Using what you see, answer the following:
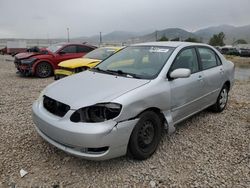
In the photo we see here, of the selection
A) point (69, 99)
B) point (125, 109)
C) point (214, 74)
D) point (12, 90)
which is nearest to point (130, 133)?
point (125, 109)

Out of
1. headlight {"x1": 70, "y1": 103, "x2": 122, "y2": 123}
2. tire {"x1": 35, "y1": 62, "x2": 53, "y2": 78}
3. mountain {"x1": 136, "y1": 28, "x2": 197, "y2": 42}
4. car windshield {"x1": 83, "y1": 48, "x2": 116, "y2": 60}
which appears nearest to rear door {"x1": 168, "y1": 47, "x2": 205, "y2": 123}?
headlight {"x1": 70, "y1": 103, "x2": 122, "y2": 123}

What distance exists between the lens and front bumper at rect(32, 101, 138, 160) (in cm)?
270

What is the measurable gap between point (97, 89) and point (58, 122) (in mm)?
633

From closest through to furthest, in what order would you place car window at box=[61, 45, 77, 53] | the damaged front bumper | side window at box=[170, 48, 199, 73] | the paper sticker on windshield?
side window at box=[170, 48, 199, 73] < the paper sticker on windshield < the damaged front bumper < car window at box=[61, 45, 77, 53]

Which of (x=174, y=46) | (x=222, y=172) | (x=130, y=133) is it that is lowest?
(x=222, y=172)

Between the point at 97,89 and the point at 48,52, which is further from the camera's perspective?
the point at 48,52

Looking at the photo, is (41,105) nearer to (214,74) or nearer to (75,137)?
(75,137)

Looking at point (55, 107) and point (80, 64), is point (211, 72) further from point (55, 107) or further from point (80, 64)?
point (80, 64)

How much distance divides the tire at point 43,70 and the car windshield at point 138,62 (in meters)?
6.33

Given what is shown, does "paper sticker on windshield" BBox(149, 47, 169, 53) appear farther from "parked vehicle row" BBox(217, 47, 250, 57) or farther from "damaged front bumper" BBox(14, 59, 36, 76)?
"parked vehicle row" BBox(217, 47, 250, 57)

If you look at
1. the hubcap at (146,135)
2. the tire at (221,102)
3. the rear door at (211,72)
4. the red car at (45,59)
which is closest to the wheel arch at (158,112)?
the hubcap at (146,135)

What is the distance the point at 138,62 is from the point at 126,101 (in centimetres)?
127

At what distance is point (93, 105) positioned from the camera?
9.21ft

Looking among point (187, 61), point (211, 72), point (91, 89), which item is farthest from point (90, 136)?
point (211, 72)
